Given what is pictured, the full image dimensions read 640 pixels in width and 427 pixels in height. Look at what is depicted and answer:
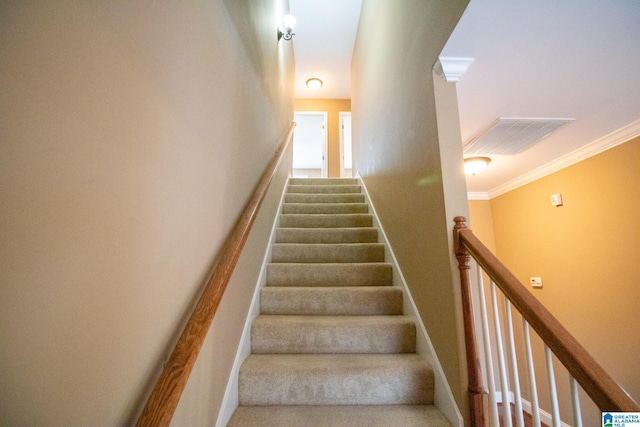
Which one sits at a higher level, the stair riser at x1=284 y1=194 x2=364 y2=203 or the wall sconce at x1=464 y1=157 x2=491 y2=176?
the wall sconce at x1=464 y1=157 x2=491 y2=176

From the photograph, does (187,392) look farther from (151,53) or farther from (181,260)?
(151,53)

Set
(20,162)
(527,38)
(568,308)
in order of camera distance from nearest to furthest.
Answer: (20,162) → (527,38) → (568,308)

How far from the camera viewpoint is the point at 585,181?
7.94ft

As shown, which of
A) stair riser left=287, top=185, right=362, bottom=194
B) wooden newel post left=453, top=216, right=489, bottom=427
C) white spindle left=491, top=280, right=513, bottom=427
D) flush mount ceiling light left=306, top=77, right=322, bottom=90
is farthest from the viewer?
flush mount ceiling light left=306, top=77, right=322, bottom=90

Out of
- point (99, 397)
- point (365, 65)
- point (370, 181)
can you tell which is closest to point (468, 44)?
point (99, 397)

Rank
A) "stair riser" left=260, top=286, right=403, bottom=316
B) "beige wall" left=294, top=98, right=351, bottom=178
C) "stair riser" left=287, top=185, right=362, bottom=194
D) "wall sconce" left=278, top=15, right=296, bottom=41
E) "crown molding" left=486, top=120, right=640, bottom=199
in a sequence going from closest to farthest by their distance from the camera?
"stair riser" left=260, top=286, right=403, bottom=316 < "crown molding" left=486, top=120, right=640, bottom=199 < "wall sconce" left=278, top=15, right=296, bottom=41 < "stair riser" left=287, top=185, right=362, bottom=194 < "beige wall" left=294, top=98, right=351, bottom=178

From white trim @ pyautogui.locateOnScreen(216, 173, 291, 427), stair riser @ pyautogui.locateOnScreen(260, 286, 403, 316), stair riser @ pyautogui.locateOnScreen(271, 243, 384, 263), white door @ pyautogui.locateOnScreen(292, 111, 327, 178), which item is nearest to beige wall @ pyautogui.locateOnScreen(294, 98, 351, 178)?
white door @ pyautogui.locateOnScreen(292, 111, 327, 178)

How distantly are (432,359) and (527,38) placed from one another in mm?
1637

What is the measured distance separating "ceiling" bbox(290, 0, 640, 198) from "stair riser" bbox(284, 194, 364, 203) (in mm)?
1574

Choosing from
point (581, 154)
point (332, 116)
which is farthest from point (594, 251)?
point (332, 116)

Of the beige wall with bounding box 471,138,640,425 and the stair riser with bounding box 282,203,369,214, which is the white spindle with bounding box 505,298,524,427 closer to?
the beige wall with bounding box 471,138,640,425

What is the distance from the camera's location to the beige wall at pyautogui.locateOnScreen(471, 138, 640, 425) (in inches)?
81.9

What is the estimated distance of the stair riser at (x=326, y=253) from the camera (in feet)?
7.76

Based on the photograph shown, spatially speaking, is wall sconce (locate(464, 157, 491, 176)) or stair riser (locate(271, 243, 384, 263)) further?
wall sconce (locate(464, 157, 491, 176))
